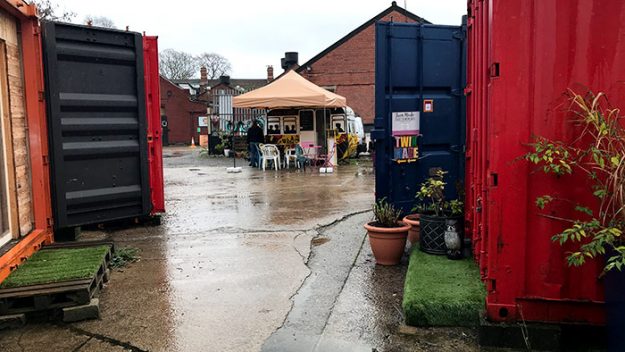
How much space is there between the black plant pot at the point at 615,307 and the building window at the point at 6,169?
4.86 meters

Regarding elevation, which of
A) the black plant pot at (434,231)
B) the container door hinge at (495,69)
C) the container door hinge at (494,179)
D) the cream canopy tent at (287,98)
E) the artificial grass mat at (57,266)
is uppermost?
the cream canopy tent at (287,98)

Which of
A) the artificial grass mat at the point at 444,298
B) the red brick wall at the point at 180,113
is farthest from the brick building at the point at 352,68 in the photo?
the artificial grass mat at the point at 444,298

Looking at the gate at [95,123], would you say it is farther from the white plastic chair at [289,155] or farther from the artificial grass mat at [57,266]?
the white plastic chair at [289,155]

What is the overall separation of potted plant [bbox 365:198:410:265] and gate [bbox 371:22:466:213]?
1221mm

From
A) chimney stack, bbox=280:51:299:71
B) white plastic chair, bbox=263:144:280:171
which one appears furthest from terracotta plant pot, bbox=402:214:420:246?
chimney stack, bbox=280:51:299:71

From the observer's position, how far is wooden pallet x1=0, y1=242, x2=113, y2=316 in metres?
3.94

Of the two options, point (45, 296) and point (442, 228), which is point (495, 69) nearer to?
point (442, 228)

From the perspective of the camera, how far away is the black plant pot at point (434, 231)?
488 centimetres

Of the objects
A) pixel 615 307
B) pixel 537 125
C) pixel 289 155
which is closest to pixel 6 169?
pixel 537 125

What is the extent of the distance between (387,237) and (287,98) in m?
10.1

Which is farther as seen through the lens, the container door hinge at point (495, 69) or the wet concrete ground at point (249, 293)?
the wet concrete ground at point (249, 293)

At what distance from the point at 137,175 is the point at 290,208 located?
111 inches

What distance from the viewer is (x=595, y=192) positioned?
2.93 meters

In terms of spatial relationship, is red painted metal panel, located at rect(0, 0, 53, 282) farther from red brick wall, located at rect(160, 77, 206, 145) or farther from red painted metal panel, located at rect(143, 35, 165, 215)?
red brick wall, located at rect(160, 77, 206, 145)
